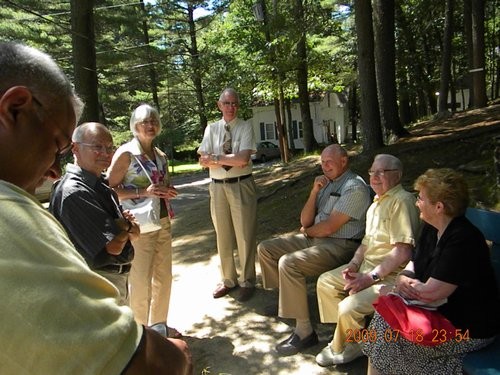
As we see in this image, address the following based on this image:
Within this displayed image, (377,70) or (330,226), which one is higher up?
(377,70)

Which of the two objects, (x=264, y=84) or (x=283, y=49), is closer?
(x=283, y=49)

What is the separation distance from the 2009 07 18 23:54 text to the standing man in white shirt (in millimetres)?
1735

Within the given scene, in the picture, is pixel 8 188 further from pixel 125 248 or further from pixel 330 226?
pixel 330 226

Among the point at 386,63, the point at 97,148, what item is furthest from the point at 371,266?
the point at 386,63

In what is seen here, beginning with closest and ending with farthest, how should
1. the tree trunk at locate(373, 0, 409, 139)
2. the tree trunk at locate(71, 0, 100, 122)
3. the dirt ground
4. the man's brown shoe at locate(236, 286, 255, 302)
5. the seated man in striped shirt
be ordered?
the dirt ground → the seated man in striped shirt → the man's brown shoe at locate(236, 286, 255, 302) → the tree trunk at locate(71, 0, 100, 122) → the tree trunk at locate(373, 0, 409, 139)

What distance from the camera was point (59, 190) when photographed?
8.48 feet

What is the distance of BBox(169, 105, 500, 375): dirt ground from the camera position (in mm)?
3418

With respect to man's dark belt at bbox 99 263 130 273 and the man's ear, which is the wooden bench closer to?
man's dark belt at bbox 99 263 130 273

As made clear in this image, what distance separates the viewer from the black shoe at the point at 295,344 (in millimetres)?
3420

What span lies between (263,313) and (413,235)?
1.74 metres

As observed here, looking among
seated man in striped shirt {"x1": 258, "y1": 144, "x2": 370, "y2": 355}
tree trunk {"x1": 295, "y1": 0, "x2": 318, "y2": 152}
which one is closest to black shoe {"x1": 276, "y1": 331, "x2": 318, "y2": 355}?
seated man in striped shirt {"x1": 258, "y1": 144, "x2": 370, "y2": 355}

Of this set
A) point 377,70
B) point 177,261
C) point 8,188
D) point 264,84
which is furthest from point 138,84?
point 8,188

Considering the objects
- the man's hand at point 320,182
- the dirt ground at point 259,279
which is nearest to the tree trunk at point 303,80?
the dirt ground at point 259,279

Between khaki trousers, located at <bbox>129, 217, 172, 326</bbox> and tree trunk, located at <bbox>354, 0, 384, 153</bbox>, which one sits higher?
tree trunk, located at <bbox>354, 0, 384, 153</bbox>
